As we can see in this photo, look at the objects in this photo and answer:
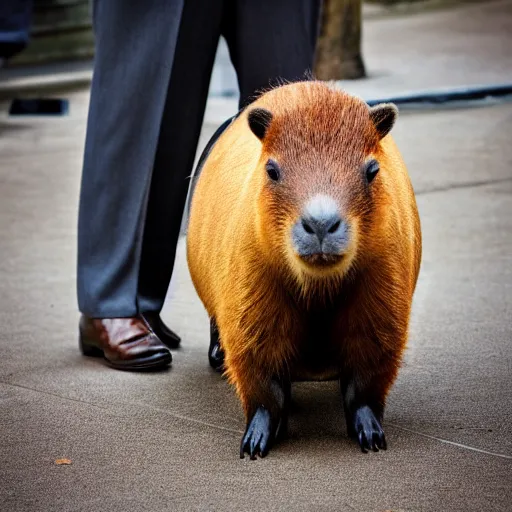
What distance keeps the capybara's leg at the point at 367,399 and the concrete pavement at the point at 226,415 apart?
0.21 feet

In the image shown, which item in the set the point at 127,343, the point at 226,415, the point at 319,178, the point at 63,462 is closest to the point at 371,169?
the point at 319,178

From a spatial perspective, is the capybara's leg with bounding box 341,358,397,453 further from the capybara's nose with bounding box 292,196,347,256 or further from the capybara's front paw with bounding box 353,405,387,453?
the capybara's nose with bounding box 292,196,347,256

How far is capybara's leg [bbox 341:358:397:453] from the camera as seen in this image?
351 cm

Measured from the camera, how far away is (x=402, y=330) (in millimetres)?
3525

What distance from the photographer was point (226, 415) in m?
3.87

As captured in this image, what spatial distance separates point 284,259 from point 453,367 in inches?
50.7

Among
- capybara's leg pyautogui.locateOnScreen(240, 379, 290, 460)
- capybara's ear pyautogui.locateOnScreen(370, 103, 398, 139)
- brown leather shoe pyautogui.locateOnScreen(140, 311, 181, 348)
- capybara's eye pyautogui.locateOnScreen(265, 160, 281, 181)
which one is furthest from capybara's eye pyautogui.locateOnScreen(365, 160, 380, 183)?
brown leather shoe pyautogui.locateOnScreen(140, 311, 181, 348)

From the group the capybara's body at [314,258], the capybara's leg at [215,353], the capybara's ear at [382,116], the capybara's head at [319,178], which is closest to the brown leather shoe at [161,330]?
the capybara's leg at [215,353]

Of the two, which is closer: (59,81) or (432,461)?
(432,461)

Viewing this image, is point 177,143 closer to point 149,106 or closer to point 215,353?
point 149,106

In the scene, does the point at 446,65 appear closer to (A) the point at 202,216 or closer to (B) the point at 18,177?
(B) the point at 18,177

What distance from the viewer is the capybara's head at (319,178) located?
3.10 meters

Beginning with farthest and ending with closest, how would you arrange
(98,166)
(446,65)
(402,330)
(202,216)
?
(446,65) < (98,166) < (202,216) < (402,330)

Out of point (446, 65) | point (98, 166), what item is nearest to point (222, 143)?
point (98, 166)
